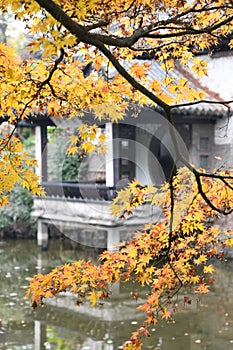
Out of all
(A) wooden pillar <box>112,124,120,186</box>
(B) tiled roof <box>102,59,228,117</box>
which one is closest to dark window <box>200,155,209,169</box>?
(B) tiled roof <box>102,59,228,117</box>

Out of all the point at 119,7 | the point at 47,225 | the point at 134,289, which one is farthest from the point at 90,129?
the point at 47,225

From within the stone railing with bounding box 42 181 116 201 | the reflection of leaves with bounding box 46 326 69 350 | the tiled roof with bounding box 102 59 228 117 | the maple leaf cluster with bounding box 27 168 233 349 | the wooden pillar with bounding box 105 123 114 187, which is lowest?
the reflection of leaves with bounding box 46 326 69 350

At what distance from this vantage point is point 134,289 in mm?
10977

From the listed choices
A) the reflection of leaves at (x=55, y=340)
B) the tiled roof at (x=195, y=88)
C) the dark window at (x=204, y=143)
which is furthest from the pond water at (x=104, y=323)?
the dark window at (x=204, y=143)

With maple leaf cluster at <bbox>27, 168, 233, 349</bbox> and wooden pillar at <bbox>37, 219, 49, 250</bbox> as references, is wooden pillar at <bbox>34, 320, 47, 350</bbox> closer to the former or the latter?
maple leaf cluster at <bbox>27, 168, 233, 349</bbox>

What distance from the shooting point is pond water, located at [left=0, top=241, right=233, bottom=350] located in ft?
25.7

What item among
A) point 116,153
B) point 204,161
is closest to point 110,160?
point 116,153

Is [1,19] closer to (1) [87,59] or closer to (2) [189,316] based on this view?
(2) [189,316]

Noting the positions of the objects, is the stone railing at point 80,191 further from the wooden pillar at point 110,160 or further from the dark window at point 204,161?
the dark window at point 204,161

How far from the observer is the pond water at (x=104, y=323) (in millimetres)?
7820

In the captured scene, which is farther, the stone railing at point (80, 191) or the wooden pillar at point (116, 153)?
the wooden pillar at point (116, 153)

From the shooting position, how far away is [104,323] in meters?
8.81

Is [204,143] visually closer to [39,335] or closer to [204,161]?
[204,161]

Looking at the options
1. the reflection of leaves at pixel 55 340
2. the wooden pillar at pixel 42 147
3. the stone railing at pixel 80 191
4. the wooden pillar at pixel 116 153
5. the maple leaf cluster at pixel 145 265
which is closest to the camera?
the maple leaf cluster at pixel 145 265
